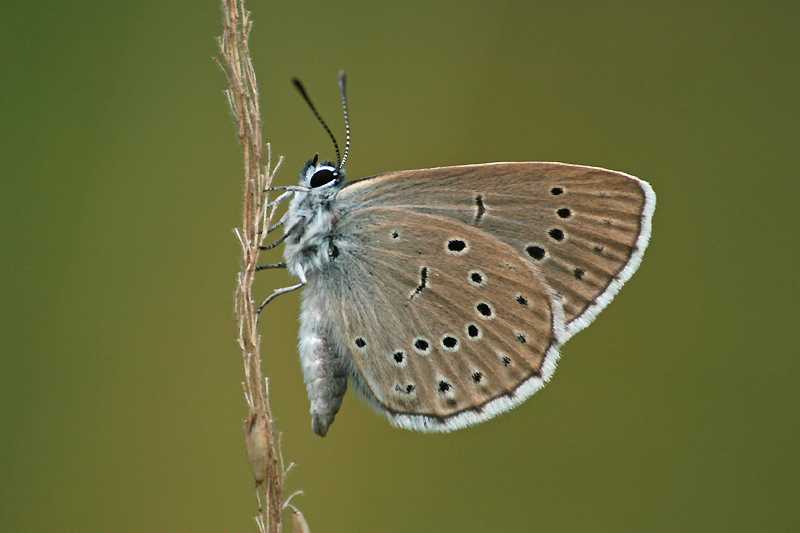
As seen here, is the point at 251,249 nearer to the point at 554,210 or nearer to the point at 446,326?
the point at 446,326

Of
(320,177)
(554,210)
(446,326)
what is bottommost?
(446,326)

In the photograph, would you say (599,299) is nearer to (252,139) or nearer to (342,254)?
(342,254)

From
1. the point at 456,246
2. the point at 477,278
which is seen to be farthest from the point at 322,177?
the point at 477,278

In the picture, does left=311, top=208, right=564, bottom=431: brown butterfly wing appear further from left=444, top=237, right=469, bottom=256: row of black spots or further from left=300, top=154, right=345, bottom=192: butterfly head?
left=300, top=154, right=345, bottom=192: butterfly head

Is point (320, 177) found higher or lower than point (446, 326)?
higher

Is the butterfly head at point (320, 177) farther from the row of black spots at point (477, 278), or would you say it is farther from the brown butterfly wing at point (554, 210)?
the row of black spots at point (477, 278)

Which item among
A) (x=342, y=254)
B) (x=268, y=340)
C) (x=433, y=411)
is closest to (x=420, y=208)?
(x=342, y=254)
